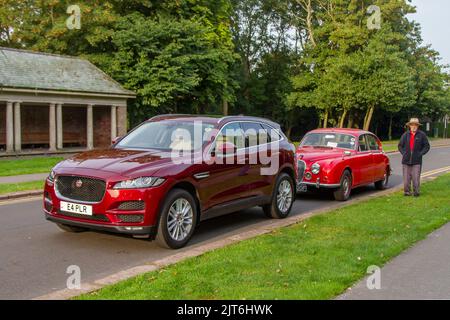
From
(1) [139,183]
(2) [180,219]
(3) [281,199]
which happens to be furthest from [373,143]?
(1) [139,183]

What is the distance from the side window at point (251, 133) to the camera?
29.2 ft

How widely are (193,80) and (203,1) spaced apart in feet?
31.6

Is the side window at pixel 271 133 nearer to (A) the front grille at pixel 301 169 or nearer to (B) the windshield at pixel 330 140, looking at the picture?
(A) the front grille at pixel 301 169

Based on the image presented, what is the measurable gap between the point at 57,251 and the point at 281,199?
433cm

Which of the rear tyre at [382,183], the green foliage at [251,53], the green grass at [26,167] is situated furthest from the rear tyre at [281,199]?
the green foliage at [251,53]

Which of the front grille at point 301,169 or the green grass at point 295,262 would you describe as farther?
the front grille at point 301,169

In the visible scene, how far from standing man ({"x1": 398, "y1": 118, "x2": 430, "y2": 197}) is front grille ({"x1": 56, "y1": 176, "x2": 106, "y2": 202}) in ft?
26.4

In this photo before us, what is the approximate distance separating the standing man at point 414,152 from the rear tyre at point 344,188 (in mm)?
1431

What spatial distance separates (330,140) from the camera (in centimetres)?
1298

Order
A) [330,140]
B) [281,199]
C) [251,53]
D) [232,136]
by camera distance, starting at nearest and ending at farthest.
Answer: [232,136], [281,199], [330,140], [251,53]

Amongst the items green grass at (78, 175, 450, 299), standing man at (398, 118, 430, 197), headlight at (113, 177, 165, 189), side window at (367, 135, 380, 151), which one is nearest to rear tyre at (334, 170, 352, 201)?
standing man at (398, 118, 430, 197)

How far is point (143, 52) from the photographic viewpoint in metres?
29.9

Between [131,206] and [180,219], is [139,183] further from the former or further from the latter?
[180,219]

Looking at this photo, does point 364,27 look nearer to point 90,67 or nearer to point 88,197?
point 90,67
